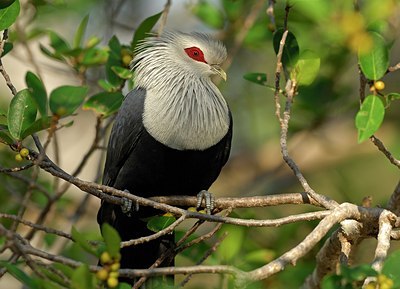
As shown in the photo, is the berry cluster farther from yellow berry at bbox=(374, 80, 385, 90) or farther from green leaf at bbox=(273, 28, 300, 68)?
green leaf at bbox=(273, 28, 300, 68)

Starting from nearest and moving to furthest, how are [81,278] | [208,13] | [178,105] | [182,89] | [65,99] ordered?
[81,278] < [65,99] < [178,105] < [182,89] < [208,13]

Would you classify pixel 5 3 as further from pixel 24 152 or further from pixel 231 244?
pixel 231 244

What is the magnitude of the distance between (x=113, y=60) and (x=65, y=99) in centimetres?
156

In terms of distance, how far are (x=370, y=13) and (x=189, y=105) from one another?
4.33ft

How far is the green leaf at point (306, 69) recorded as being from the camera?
3797 millimetres

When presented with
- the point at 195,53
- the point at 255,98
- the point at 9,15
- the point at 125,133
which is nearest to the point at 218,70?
the point at 195,53

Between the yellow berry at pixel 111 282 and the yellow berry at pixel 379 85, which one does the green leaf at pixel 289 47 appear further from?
the yellow berry at pixel 111 282

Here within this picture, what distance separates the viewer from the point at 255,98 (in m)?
8.00

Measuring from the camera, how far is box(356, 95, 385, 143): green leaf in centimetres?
291

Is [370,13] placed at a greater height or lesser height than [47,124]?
greater

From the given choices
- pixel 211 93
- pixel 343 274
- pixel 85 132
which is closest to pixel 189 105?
pixel 211 93

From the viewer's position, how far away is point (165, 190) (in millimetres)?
4387

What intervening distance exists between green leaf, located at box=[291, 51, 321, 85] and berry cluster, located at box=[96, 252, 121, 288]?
66.3 inches

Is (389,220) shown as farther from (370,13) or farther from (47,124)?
(47,124)
